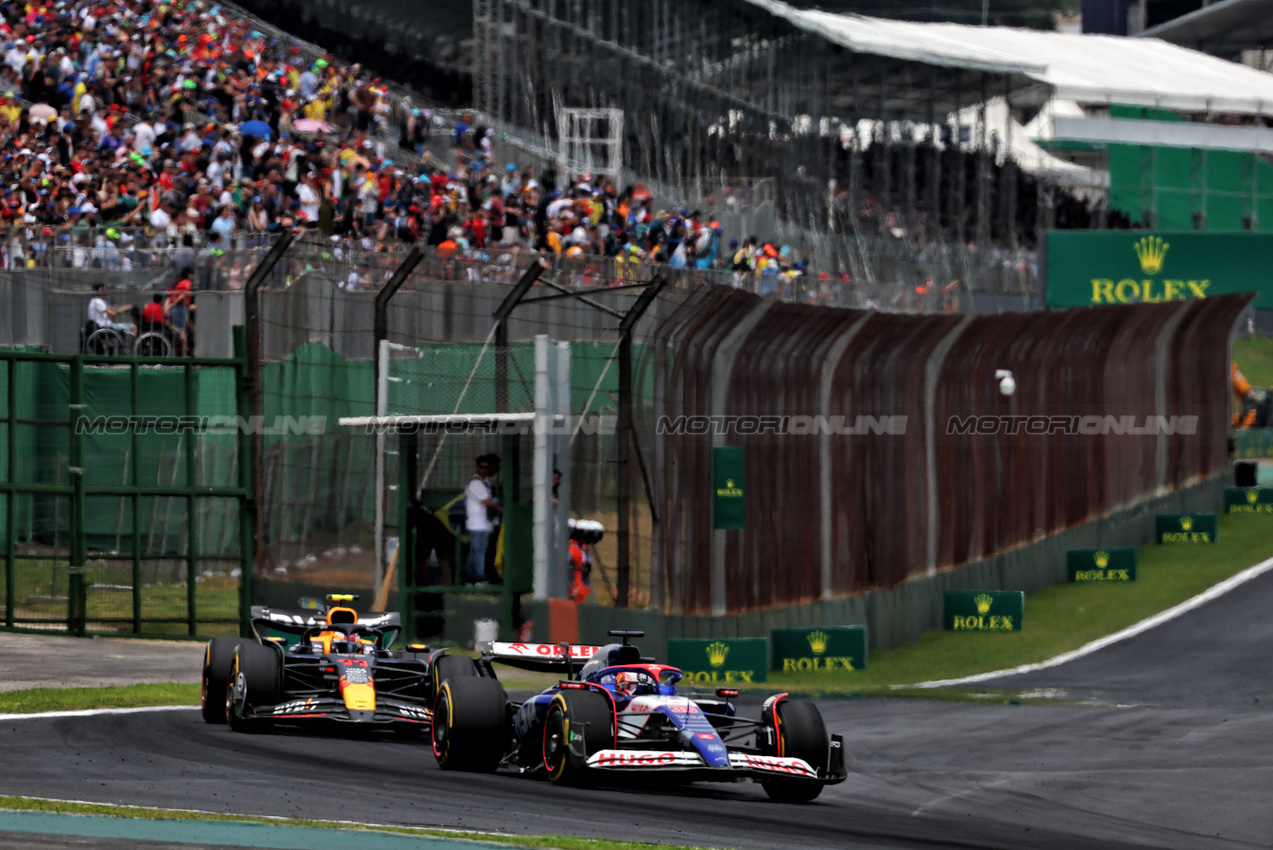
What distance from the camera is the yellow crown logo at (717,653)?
15.9 m

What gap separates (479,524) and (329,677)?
4.24 metres

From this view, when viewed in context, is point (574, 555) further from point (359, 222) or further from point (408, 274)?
point (359, 222)

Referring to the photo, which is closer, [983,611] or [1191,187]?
[983,611]

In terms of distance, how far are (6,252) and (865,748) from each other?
1131cm

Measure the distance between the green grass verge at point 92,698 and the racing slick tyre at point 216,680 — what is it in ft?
3.34

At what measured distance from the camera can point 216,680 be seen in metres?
12.2

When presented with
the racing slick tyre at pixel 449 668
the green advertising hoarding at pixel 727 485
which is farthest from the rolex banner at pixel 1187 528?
the racing slick tyre at pixel 449 668

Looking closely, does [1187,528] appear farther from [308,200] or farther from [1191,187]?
[1191,187]

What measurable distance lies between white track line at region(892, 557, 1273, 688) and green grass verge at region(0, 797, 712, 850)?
908 centimetres

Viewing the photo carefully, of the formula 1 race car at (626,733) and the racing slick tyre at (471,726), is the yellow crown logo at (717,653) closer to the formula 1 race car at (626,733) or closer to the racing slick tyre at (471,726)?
the formula 1 race car at (626,733)

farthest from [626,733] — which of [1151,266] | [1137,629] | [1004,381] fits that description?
[1151,266]

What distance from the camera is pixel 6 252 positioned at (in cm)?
2014

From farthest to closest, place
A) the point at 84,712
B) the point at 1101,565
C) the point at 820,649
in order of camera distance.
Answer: the point at 1101,565 < the point at 820,649 < the point at 84,712

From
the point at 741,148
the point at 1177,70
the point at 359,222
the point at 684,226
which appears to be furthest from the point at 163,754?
the point at 1177,70
